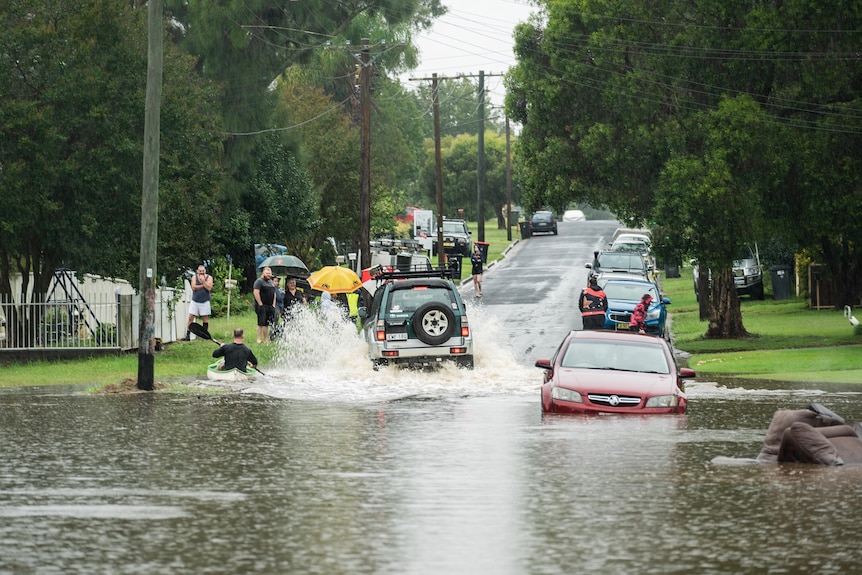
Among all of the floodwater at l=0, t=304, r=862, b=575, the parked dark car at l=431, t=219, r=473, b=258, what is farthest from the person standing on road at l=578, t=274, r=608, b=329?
the parked dark car at l=431, t=219, r=473, b=258

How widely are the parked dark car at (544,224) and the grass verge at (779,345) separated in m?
40.6

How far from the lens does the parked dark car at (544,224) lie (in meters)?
90.4

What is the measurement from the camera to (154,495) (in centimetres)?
1210

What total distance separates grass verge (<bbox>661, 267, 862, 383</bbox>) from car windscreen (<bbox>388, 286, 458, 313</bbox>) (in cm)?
582

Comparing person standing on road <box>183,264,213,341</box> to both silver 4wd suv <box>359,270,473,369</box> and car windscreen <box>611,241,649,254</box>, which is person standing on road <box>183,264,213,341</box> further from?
car windscreen <box>611,241,649,254</box>

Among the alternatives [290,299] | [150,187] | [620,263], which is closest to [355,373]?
[150,187]

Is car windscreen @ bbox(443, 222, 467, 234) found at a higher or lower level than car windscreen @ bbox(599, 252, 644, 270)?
higher

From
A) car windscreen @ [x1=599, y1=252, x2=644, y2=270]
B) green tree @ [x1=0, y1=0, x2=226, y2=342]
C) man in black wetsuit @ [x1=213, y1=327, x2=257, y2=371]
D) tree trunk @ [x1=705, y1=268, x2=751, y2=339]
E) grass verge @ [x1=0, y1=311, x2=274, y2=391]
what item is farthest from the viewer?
car windscreen @ [x1=599, y1=252, x2=644, y2=270]

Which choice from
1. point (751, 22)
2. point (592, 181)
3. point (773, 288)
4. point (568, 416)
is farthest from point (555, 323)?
point (568, 416)

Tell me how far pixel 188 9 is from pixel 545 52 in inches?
480

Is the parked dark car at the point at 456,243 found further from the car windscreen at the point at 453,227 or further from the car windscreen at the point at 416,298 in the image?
the car windscreen at the point at 416,298

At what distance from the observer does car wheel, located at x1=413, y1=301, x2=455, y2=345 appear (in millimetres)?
25016

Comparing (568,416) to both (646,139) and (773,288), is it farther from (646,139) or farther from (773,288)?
(773,288)

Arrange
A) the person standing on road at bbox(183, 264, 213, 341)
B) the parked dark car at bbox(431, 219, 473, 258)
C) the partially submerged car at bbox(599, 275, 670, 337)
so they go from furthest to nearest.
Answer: the parked dark car at bbox(431, 219, 473, 258)
the partially submerged car at bbox(599, 275, 670, 337)
the person standing on road at bbox(183, 264, 213, 341)
